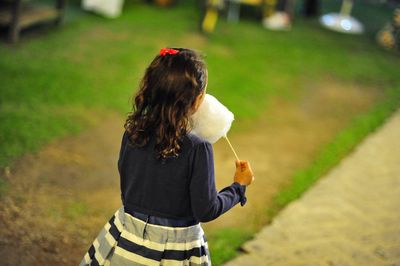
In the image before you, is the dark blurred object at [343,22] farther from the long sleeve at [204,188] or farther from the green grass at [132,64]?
the long sleeve at [204,188]

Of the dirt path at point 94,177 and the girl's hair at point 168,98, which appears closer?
the girl's hair at point 168,98

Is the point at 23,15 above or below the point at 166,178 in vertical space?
below

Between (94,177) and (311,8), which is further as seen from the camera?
(311,8)

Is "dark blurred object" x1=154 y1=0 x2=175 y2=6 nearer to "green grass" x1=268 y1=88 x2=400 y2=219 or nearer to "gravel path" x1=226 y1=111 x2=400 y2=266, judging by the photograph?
"green grass" x1=268 y1=88 x2=400 y2=219

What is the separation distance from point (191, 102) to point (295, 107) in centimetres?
395

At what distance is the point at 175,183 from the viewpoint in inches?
73.2

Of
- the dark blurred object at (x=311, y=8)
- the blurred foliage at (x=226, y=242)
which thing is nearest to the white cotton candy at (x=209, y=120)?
the blurred foliage at (x=226, y=242)

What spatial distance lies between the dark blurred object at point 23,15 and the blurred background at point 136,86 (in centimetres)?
2

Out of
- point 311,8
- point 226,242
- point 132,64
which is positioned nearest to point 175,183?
point 226,242

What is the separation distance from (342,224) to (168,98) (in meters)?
2.26

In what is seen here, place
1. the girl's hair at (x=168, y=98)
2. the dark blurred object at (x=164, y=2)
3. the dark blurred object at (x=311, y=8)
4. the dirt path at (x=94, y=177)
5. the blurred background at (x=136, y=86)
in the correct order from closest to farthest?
the girl's hair at (x=168, y=98), the dirt path at (x=94, y=177), the blurred background at (x=136, y=86), the dark blurred object at (x=164, y=2), the dark blurred object at (x=311, y=8)

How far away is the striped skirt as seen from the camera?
1.97m

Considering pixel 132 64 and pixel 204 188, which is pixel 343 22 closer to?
pixel 132 64

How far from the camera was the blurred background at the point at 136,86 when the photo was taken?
3412 mm
